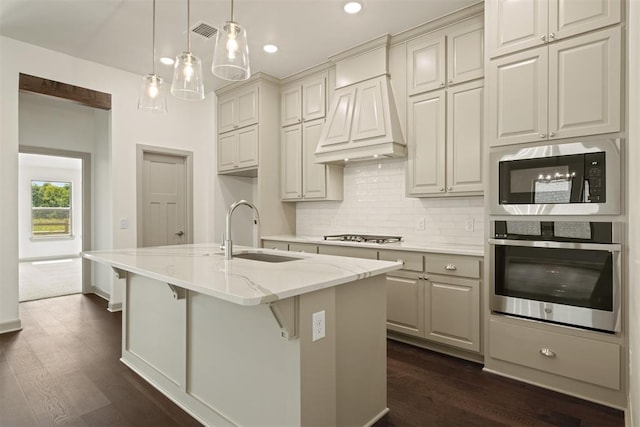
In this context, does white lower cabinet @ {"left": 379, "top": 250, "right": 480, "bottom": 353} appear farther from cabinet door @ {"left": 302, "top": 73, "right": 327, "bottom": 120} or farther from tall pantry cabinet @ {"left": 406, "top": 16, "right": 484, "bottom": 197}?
cabinet door @ {"left": 302, "top": 73, "right": 327, "bottom": 120}

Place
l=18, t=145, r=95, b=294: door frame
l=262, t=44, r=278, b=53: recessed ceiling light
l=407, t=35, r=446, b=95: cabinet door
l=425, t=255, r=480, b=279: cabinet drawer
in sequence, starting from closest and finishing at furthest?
l=425, t=255, r=480, b=279: cabinet drawer < l=407, t=35, r=446, b=95: cabinet door < l=262, t=44, r=278, b=53: recessed ceiling light < l=18, t=145, r=95, b=294: door frame

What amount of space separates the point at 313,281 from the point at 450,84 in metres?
2.50

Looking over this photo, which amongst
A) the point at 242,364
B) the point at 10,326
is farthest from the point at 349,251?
the point at 10,326

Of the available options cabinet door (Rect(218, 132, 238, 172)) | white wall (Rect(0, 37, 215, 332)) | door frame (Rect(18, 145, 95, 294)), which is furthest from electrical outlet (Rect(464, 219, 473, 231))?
door frame (Rect(18, 145, 95, 294))

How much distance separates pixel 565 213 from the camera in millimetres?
2324

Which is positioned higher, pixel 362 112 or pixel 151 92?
pixel 362 112

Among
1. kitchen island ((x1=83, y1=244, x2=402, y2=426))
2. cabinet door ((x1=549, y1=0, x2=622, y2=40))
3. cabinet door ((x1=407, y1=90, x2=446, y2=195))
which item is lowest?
kitchen island ((x1=83, y1=244, x2=402, y2=426))

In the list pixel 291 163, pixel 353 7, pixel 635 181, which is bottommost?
pixel 635 181

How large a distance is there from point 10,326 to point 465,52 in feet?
17.1

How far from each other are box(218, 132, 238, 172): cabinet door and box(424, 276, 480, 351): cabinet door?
10.4 ft

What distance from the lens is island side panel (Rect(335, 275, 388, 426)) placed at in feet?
5.99

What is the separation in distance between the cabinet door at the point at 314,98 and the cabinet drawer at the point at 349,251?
5.39ft

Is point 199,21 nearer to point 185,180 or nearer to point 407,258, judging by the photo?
point 185,180

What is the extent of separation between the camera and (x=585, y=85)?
2.29 meters
